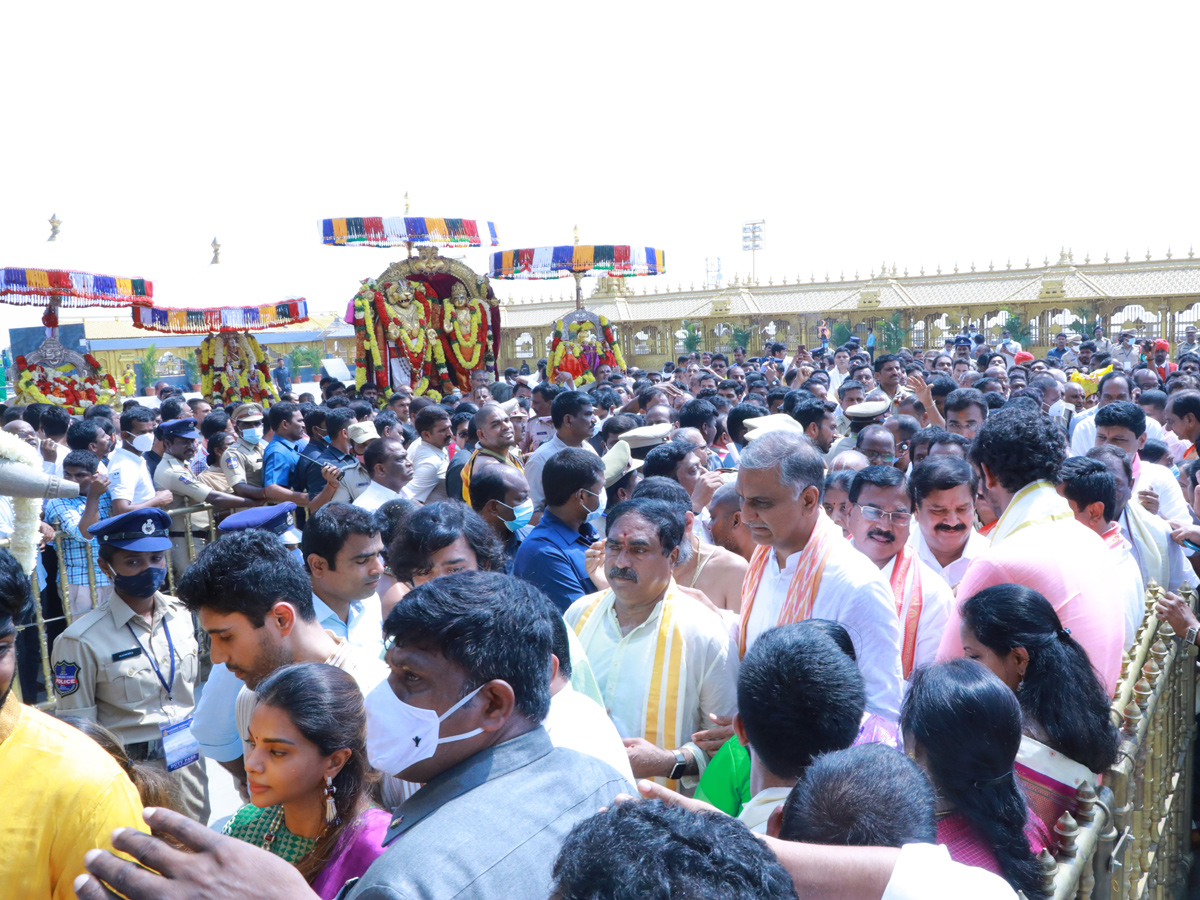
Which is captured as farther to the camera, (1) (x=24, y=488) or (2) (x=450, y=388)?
(2) (x=450, y=388)

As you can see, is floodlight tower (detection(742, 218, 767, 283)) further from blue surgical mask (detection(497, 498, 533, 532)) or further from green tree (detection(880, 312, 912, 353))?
blue surgical mask (detection(497, 498, 533, 532))

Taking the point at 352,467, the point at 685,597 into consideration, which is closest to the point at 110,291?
the point at 352,467

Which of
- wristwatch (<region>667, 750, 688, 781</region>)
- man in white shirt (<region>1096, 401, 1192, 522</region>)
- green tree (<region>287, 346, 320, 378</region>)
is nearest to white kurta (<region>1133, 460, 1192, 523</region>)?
man in white shirt (<region>1096, 401, 1192, 522</region>)

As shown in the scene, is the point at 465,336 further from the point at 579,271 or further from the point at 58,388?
the point at 58,388

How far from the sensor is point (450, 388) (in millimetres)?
16953

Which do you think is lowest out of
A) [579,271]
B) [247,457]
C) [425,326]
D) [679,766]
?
[679,766]

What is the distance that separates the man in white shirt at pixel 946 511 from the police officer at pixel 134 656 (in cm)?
297

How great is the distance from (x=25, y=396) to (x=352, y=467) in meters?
8.62

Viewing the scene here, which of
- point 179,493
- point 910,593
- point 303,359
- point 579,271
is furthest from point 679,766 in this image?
point 303,359

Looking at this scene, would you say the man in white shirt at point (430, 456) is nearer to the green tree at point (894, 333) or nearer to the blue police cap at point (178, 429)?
the blue police cap at point (178, 429)

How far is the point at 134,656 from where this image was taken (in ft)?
11.5

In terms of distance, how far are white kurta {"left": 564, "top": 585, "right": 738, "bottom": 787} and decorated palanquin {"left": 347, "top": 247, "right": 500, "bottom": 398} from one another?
13.6m

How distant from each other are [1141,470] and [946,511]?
6.25 ft

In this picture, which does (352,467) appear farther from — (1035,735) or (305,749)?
(1035,735)
